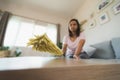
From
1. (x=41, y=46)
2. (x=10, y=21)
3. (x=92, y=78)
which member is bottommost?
(x=92, y=78)

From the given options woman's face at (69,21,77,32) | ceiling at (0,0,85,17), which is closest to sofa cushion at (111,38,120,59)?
woman's face at (69,21,77,32)

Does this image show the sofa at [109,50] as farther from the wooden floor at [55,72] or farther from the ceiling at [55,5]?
the ceiling at [55,5]

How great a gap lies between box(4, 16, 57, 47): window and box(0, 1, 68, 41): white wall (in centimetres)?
19

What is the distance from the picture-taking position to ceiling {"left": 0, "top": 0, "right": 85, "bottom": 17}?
290cm

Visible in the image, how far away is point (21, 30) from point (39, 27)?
2.09ft

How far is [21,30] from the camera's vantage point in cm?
296

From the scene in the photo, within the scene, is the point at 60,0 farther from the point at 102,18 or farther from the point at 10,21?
the point at 10,21

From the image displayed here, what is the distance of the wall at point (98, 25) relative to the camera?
6.07ft

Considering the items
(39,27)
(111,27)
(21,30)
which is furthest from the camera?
(39,27)

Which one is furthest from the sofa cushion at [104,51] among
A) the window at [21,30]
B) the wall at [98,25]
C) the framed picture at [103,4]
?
the window at [21,30]

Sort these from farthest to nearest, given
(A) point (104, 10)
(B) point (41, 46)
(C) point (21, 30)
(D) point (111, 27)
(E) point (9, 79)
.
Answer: (C) point (21, 30) → (A) point (104, 10) → (D) point (111, 27) → (B) point (41, 46) → (E) point (9, 79)

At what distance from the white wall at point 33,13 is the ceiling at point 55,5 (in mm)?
120

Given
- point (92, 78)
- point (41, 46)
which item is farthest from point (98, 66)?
point (41, 46)

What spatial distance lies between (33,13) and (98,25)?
7.50ft
